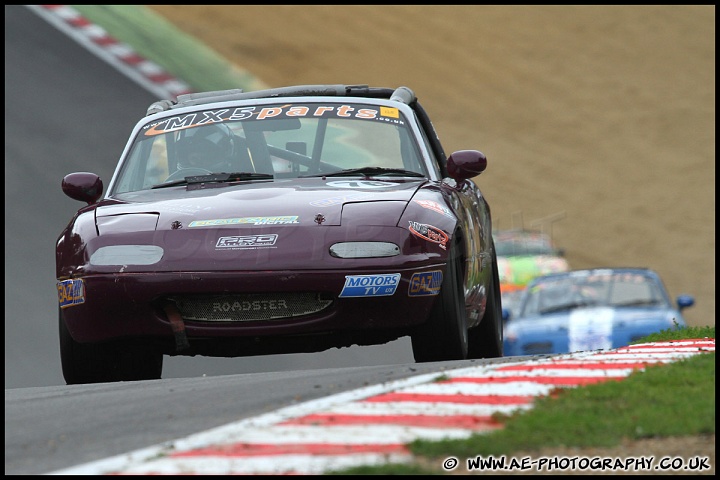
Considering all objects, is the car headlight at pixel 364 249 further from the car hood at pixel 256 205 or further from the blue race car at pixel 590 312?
the blue race car at pixel 590 312

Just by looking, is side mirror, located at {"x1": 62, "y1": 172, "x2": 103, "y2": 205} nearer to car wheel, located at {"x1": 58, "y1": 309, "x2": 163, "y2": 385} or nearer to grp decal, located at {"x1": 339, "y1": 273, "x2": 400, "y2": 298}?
car wheel, located at {"x1": 58, "y1": 309, "x2": 163, "y2": 385}

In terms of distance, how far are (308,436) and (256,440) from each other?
0.51 ft

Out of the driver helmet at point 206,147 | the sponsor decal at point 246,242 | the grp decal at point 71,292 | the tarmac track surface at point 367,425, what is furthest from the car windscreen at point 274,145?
the tarmac track surface at point 367,425

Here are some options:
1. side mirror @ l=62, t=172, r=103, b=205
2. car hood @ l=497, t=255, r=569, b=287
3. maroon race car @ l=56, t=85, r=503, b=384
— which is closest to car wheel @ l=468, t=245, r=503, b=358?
maroon race car @ l=56, t=85, r=503, b=384

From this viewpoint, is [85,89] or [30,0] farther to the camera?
[30,0]

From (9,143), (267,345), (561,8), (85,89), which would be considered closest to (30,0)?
(85,89)

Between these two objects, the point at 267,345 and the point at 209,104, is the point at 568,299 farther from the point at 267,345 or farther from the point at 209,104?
the point at 267,345

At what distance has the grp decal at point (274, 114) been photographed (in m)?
7.58

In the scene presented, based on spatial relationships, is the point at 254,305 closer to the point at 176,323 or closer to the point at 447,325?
the point at 176,323

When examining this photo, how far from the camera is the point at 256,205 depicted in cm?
649

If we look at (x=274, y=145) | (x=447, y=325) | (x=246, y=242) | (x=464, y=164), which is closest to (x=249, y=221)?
(x=246, y=242)

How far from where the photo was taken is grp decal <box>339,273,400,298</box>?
20.1 ft

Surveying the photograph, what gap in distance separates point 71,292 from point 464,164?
223 cm

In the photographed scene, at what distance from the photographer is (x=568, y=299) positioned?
1366cm
